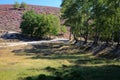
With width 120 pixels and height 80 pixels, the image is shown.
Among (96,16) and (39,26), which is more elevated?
(96,16)

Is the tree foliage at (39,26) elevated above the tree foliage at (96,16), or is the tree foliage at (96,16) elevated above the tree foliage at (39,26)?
the tree foliage at (96,16)

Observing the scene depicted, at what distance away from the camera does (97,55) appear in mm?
59094

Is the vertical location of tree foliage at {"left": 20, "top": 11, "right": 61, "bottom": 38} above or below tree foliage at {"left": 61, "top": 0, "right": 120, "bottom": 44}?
below

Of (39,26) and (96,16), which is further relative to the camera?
(39,26)

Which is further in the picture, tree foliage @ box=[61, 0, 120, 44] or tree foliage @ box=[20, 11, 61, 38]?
tree foliage @ box=[20, 11, 61, 38]

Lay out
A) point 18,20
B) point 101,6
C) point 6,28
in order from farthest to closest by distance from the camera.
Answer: point 18,20 < point 6,28 < point 101,6

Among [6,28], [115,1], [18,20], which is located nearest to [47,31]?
[6,28]

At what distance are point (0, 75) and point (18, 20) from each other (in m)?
163

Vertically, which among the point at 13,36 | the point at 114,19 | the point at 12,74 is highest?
the point at 114,19

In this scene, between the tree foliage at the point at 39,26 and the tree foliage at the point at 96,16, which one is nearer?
the tree foliage at the point at 96,16

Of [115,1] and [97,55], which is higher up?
[115,1]

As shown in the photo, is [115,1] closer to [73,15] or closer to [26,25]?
[73,15]

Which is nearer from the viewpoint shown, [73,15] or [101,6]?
[101,6]

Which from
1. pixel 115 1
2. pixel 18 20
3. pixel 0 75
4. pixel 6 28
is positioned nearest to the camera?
pixel 0 75
